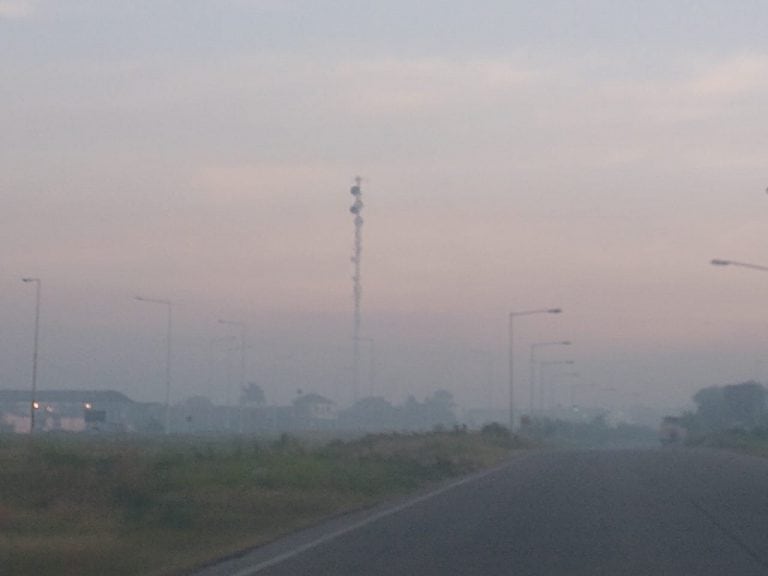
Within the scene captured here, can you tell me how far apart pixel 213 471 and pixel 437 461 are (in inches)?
755

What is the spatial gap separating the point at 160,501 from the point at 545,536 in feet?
33.4

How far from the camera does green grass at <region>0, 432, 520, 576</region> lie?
2202 centimetres

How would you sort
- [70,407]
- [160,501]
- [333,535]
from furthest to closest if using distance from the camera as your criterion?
1. [70,407]
2. [160,501]
3. [333,535]

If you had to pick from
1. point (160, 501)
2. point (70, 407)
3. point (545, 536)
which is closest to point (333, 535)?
point (545, 536)

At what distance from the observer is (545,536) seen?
86.2 ft

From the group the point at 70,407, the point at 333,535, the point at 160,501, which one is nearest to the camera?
the point at 333,535

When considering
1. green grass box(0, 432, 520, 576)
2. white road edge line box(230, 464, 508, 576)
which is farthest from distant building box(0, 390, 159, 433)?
white road edge line box(230, 464, 508, 576)

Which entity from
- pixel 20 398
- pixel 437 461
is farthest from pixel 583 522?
pixel 20 398

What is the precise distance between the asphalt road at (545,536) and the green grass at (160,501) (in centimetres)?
142

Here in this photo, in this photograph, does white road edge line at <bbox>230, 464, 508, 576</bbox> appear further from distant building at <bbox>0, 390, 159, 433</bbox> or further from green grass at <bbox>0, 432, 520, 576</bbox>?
Answer: distant building at <bbox>0, 390, 159, 433</bbox>

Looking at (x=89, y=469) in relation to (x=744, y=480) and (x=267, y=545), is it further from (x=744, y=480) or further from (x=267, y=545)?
(x=744, y=480)

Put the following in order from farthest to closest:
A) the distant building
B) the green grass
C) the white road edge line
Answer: the distant building
the green grass
the white road edge line

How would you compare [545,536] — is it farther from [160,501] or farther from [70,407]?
[70,407]

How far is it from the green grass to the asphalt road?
1.42 m
